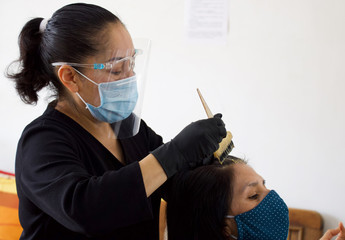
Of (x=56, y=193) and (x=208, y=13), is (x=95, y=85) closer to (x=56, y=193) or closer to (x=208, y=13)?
(x=56, y=193)

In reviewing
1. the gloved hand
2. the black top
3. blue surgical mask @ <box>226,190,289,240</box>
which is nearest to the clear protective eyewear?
the black top

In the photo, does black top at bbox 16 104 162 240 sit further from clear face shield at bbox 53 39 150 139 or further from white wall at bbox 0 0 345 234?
white wall at bbox 0 0 345 234

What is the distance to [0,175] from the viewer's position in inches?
86.5

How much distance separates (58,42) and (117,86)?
7.8 inches

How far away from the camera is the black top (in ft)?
2.50

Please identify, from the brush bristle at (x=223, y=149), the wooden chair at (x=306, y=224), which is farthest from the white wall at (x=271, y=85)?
the brush bristle at (x=223, y=149)

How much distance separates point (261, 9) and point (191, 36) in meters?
0.39

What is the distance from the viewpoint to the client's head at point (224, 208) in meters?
1.14

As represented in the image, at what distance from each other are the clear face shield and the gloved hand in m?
0.26

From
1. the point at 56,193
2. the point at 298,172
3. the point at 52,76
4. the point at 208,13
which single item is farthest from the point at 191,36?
the point at 56,193

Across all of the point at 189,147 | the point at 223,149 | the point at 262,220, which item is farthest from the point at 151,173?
the point at 262,220

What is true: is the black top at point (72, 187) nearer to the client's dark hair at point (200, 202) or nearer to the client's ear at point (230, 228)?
the client's dark hair at point (200, 202)

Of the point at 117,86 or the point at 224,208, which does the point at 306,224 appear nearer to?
the point at 224,208

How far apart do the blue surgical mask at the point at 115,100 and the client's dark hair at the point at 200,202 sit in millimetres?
307
